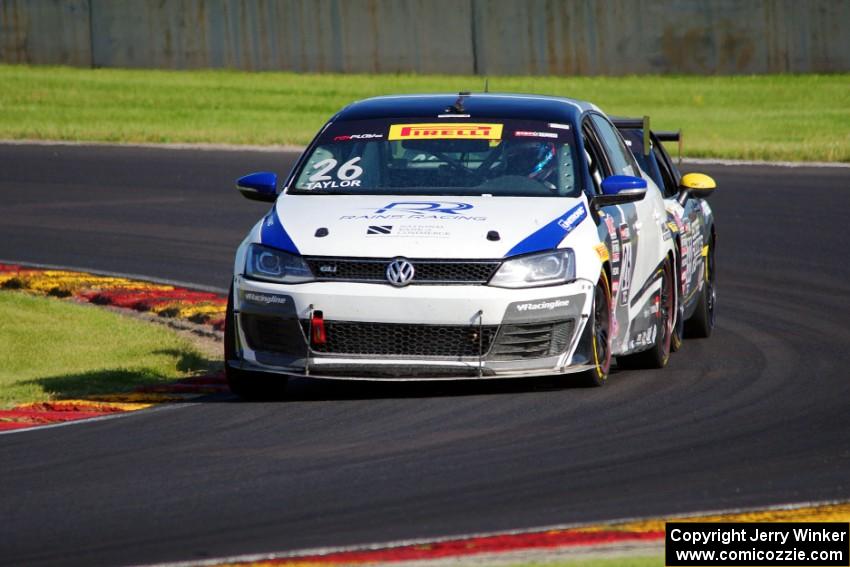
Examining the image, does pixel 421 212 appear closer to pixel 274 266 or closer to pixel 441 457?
pixel 274 266

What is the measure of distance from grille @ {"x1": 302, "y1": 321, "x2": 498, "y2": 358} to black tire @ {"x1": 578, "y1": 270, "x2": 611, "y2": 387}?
63 centimetres

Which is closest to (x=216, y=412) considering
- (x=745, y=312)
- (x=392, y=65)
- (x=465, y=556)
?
(x=465, y=556)

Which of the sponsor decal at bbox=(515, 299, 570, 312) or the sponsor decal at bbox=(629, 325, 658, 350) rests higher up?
the sponsor decal at bbox=(515, 299, 570, 312)

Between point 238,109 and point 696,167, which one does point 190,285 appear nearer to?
point 696,167

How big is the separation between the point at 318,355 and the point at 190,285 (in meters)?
5.64

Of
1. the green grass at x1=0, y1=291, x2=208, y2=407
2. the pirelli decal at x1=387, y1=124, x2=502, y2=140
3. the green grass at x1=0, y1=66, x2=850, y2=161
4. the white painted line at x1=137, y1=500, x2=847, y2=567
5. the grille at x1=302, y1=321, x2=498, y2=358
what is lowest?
the green grass at x1=0, y1=66, x2=850, y2=161

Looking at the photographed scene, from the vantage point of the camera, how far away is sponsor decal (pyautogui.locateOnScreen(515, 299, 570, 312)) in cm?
872

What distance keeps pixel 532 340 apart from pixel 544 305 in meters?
0.18

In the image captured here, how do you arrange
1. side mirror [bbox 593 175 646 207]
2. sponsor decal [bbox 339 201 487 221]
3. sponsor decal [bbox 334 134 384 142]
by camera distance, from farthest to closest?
sponsor decal [bbox 334 134 384 142], side mirror [bbox 593 175 646 207], sponsor decal [bbox 339 201 487 221]

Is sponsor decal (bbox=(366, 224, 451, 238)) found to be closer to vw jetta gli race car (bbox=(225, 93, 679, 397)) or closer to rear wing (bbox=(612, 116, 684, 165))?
vw jetta gli race car (bbox=(225, 93, 679, 397))

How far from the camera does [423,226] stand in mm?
8891

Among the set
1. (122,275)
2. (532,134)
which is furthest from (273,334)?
(122,275)

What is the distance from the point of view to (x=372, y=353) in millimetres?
8773

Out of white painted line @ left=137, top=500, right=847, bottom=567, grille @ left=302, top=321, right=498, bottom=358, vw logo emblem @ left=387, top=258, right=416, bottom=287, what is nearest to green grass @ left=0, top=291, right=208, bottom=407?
grille @ left=302, top=321, right=498, bottom=358
